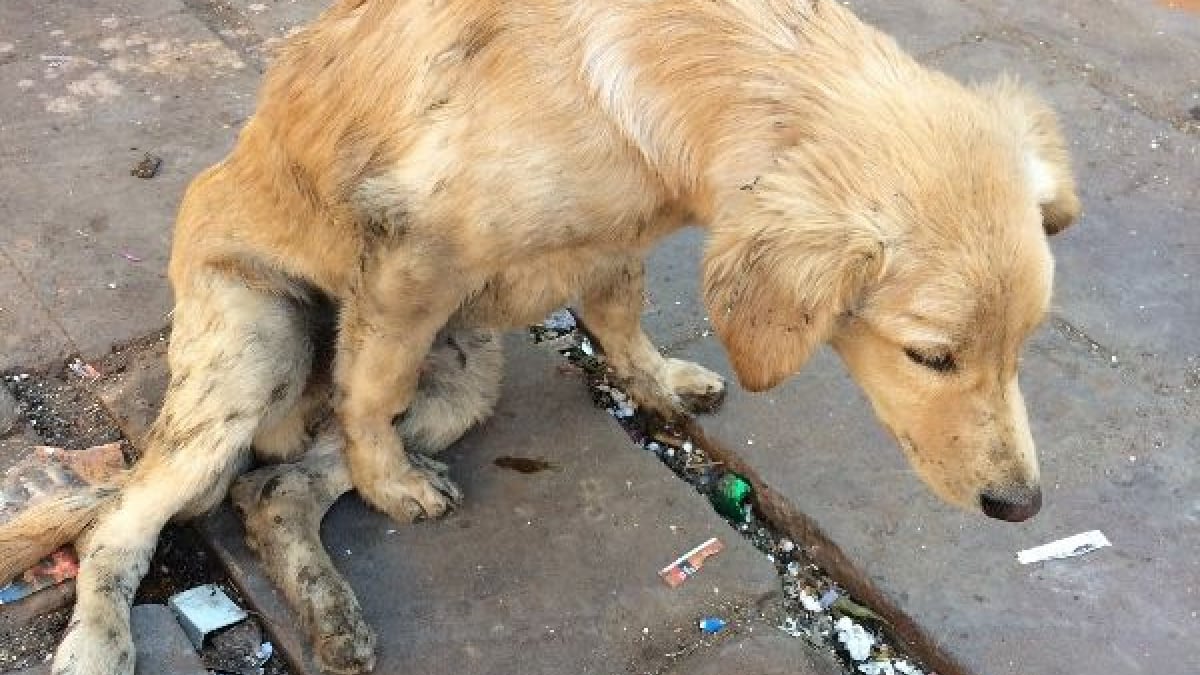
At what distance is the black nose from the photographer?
2.67 metres

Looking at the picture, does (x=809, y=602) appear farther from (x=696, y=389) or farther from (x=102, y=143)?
(x=102, y=143)

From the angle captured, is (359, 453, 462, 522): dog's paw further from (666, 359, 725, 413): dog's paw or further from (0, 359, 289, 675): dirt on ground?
(666, 359, 725, 413): dog's paw

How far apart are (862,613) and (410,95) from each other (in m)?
1.71

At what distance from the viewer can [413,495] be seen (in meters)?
3.29

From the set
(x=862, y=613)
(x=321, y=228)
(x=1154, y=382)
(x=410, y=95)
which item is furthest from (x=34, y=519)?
(x=1154, y=382)

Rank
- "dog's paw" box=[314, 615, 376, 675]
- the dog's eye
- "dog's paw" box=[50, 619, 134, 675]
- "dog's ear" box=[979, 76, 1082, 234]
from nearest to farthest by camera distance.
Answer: the dog's eye → "dog's ear" box=[979, 76, 1082, 234] → "dog's paw" box=[50, 619, 134, 675] → "dog's paw" box=[314, 615, 376, 675]

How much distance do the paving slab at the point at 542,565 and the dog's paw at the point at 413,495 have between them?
0.04 meters

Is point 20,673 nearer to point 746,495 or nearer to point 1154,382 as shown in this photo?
point 746,495

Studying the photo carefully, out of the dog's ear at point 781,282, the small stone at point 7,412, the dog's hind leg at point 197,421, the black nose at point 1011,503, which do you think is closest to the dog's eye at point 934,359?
the dog's ear at point 781,282

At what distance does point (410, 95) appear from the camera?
277cm

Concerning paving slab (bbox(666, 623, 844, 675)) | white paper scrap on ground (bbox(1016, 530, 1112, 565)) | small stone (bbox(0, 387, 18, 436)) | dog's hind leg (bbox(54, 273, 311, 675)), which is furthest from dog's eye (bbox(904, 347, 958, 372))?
small stone (bbox(0, 387, 18, 436))

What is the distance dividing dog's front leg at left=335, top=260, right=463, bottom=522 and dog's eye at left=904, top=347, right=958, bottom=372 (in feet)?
3.39

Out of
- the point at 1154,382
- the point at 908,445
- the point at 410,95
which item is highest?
the point at 410,95

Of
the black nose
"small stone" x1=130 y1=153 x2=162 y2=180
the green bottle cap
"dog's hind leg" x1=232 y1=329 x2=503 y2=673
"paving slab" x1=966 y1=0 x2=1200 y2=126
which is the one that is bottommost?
the green bottle cap
